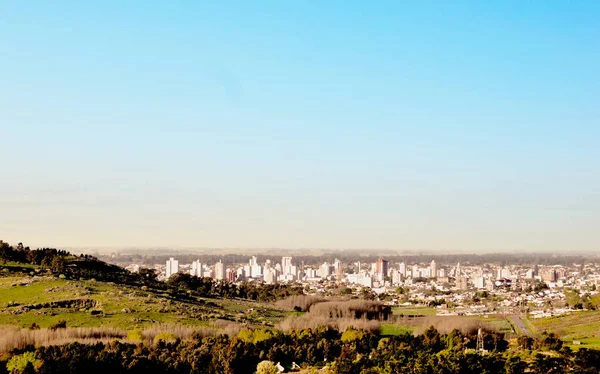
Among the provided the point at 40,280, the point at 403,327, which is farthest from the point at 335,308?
the point at 40,280

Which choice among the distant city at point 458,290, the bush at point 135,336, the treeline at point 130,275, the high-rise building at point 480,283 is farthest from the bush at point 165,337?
the high-rise building at point 480,283

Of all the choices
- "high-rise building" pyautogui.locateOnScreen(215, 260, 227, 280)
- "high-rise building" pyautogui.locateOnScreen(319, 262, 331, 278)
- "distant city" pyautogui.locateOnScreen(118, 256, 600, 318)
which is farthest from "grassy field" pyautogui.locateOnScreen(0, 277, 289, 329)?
"high-rise building" pyautogui.locateOnScreen(319, 262, 331, 278)

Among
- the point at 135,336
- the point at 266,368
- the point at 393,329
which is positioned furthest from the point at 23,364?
the point at 393,329

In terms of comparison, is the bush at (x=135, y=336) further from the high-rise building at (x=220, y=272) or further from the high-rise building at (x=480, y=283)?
the high-rise building at (x=220, y=272)

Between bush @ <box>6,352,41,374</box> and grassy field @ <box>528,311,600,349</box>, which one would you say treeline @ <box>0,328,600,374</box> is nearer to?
bush @ <box>6,352,41,374</box>

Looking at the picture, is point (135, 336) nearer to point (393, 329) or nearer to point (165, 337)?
point (165, 337)
